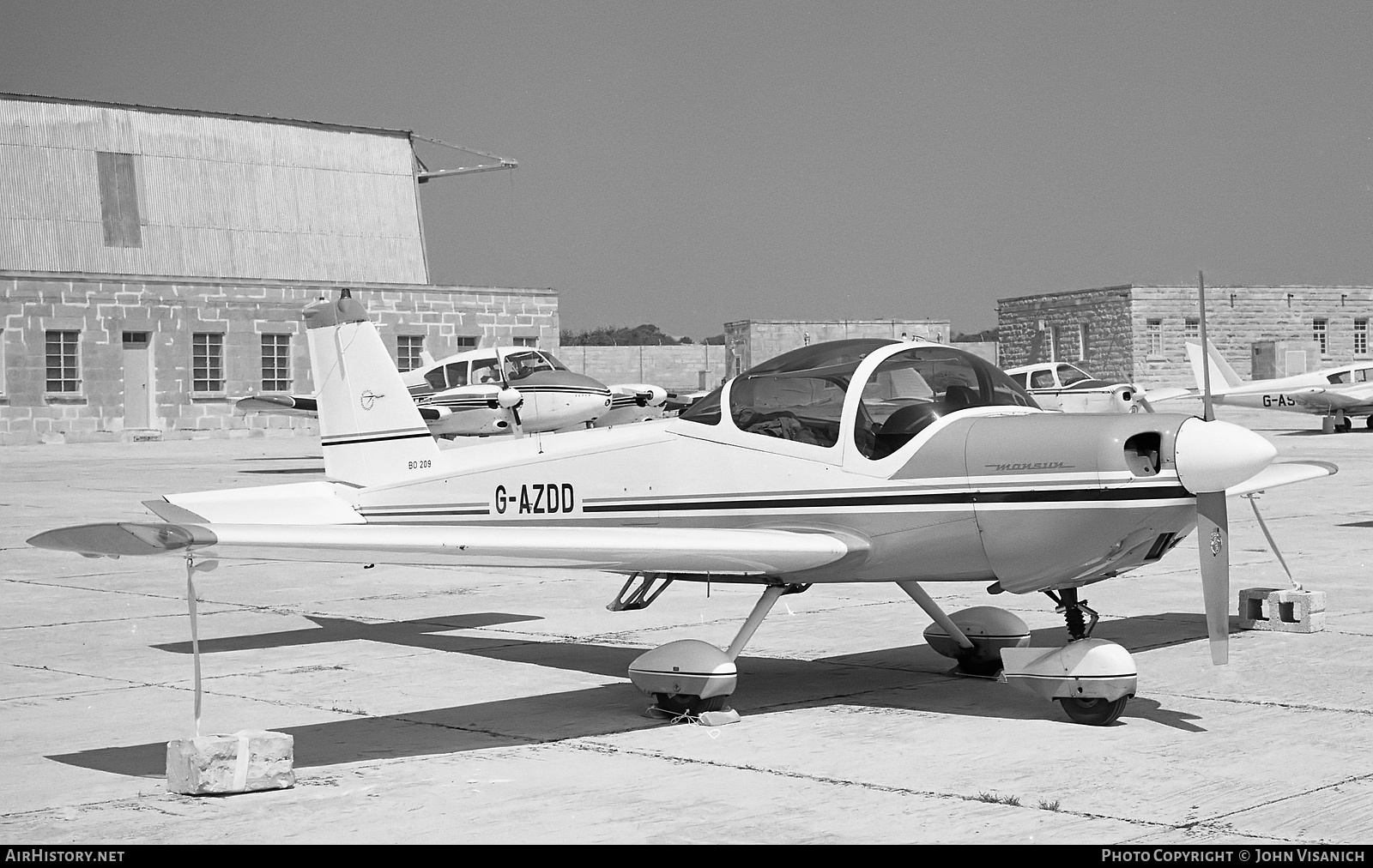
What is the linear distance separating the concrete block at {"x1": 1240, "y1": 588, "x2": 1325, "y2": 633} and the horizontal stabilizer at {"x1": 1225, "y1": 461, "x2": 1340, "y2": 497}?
93 cm

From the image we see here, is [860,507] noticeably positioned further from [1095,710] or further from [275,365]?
[275,365]

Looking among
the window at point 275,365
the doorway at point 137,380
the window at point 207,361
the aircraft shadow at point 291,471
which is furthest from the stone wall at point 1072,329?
the aircraft shadow at point 291,471

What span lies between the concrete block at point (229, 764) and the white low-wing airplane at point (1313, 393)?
34628 millimetres

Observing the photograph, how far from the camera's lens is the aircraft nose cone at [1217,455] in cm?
661

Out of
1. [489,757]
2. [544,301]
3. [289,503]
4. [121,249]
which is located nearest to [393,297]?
[544,301]

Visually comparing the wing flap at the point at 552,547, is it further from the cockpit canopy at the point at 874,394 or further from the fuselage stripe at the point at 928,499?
the cockpit canopy at the point at 874,394

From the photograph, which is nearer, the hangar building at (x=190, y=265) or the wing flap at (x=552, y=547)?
the wing flap at (x=552, y=547)

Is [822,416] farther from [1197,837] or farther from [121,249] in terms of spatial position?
[121,249]

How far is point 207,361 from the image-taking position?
44500 millimetres

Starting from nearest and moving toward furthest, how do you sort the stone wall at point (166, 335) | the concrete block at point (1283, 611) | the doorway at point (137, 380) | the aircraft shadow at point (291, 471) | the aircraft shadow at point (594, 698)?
the aircraft shadow at point (594, 698)
the concrete block at point (1283, 611)
the aircraft shadow at point (291, 471)
the stone wall at point (166, 335)
the doorway at point (137, 380)

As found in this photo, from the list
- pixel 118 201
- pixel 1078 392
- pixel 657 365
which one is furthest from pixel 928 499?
pixel 657 365

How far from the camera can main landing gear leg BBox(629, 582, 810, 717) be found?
7.31 meters

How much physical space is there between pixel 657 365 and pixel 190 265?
96.5 ft

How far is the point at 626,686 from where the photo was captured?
331 inches
